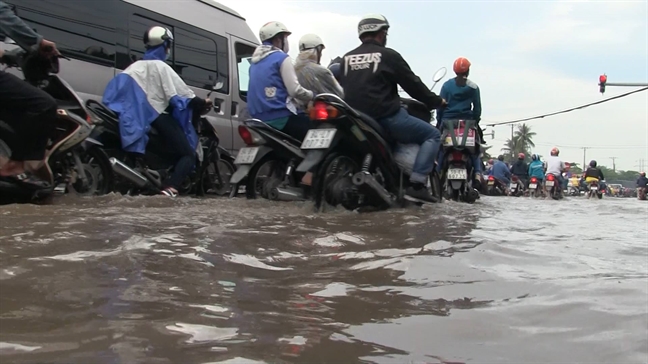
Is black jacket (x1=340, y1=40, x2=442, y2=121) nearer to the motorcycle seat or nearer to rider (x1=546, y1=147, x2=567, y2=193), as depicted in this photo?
the motorcycle seat

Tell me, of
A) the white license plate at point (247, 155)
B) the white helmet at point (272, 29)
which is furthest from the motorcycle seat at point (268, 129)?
the white helmet at point (272, 29)

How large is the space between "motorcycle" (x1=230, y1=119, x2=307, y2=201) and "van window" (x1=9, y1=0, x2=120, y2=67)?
167 centimetres

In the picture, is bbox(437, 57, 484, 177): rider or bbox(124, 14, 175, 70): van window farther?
bbox(437, 57, 484, 177): rider

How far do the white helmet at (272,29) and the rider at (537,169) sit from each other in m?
13.1

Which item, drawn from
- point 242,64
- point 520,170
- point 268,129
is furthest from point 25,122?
point 520,170

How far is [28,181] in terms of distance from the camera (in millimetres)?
4484

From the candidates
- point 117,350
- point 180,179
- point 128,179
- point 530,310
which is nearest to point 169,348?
point 117,350

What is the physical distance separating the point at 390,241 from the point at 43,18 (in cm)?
400

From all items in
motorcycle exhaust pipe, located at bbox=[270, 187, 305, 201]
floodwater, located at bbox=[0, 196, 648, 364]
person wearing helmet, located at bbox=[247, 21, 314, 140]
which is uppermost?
person wearing helmet, located at bbox=[247, 21, 314, 140]

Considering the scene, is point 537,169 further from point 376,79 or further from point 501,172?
point 376,79

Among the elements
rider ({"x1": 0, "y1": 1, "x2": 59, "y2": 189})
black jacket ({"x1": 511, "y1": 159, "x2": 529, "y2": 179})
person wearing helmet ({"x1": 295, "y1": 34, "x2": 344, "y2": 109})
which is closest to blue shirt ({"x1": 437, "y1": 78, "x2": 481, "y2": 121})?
person wearing helmet ({"x1": 295, "y1": 34, "x2": 344, "y2": 109})

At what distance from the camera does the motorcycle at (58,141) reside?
15.0 ft

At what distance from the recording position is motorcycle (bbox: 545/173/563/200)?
16.4m

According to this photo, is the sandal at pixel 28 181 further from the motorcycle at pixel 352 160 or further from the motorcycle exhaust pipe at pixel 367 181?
the motorcycle exhaust pipe at pixel 367 181
